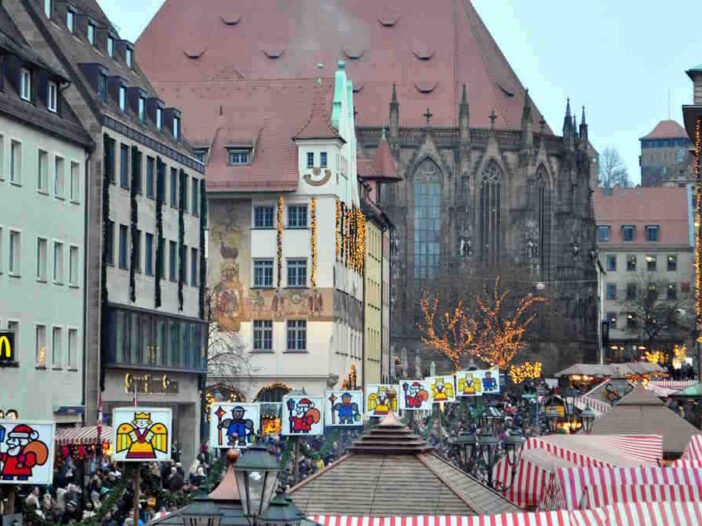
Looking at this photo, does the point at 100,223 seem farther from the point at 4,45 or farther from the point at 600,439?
the point at 600,439

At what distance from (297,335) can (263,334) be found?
4.22ft

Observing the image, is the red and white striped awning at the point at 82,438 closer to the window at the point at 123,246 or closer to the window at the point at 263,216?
the window at the point at 123,246

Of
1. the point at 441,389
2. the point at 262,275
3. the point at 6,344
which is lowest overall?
the point at 6,344

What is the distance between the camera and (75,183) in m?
51.7

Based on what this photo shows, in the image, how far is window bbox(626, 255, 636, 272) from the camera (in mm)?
181625

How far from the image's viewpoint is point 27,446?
61.7 ft

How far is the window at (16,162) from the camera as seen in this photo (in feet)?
152

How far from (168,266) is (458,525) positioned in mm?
44163

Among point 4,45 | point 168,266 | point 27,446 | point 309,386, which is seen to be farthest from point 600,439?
point 309,386

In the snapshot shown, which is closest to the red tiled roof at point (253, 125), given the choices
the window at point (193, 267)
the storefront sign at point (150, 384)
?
the window at point (193, 267)

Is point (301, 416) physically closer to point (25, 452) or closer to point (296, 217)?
point (25, 452)

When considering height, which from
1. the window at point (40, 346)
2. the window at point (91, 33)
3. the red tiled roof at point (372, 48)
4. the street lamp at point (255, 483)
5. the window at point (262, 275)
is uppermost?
the red tiled roof at point (372, 48)

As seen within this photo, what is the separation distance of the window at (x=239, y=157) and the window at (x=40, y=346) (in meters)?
30.8

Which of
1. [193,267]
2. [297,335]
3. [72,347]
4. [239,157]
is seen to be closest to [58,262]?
[72,347]
